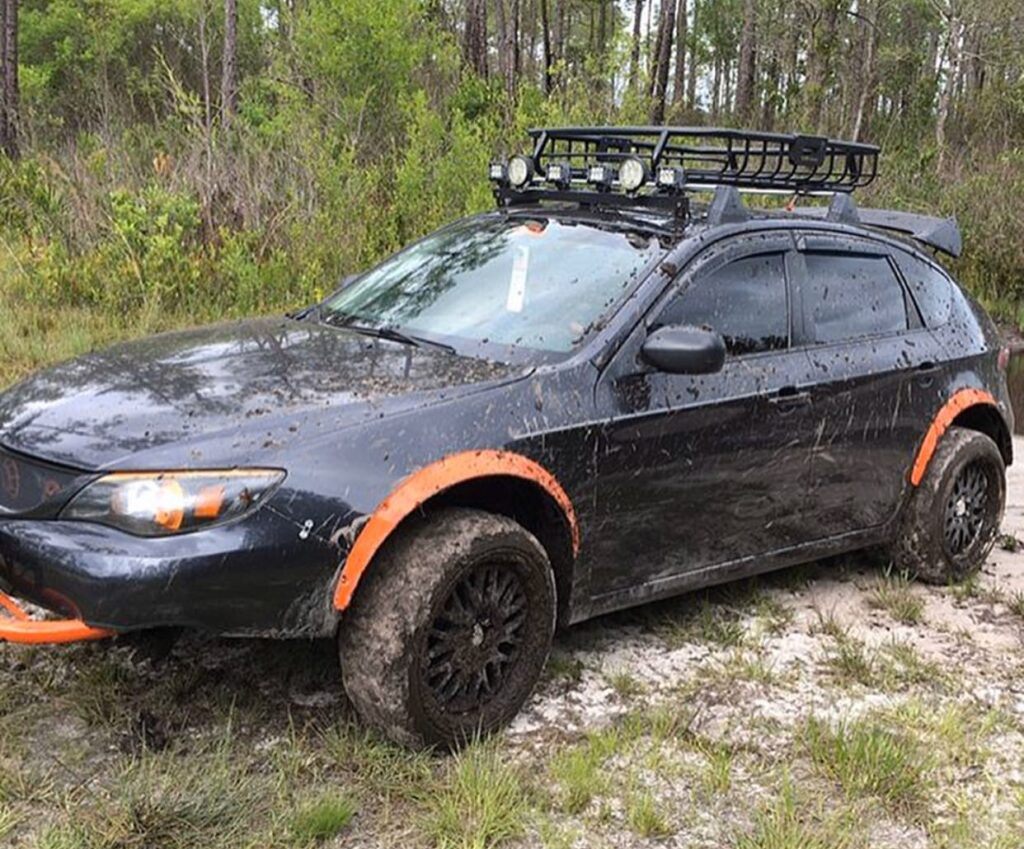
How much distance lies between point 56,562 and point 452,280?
75.1 inches

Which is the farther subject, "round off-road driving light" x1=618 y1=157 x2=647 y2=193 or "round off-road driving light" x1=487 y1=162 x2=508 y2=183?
"round off-road driving light" x1=487 y1=162 x2=508 y2=183

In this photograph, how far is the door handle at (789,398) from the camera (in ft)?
13.4

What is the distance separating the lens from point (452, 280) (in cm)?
418

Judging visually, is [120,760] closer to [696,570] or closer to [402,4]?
[696,570]

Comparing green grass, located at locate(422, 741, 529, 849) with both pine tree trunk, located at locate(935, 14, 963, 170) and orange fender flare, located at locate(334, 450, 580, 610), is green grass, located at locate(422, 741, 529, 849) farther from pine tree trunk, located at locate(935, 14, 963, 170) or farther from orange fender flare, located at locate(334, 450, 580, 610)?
pine tree trunk, located at locate(935, 14, 963, 170)

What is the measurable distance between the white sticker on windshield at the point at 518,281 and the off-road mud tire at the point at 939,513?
6.83ft

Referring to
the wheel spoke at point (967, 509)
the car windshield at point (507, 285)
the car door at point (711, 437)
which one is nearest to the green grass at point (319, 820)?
the car door at point (711, 437)

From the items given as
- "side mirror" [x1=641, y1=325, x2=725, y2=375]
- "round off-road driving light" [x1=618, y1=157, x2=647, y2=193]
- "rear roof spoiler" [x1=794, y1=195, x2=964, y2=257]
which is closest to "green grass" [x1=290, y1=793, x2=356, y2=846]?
"side mirror" [x1=641, y1=325, x2=725, y2=375]

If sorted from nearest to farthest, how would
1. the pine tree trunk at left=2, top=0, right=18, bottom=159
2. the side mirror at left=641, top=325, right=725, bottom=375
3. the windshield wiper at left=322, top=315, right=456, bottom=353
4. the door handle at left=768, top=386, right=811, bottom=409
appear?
1. the side mirror at left=641, top=325, right=725, bottom=375
2. the windshield wiper at left=322, top=315, right=456, bottom=353
3. the door handle at left=768, top=386, right=811, bottom=409
4. the pine tree trunk at left=2, top=0, right=18, bottom=159

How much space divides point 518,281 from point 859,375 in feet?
4.81

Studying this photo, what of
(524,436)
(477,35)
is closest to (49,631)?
(524,436)

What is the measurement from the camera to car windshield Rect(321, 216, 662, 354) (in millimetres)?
3785

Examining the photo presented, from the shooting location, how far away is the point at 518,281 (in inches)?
159

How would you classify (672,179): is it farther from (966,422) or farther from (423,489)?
(966,422)
